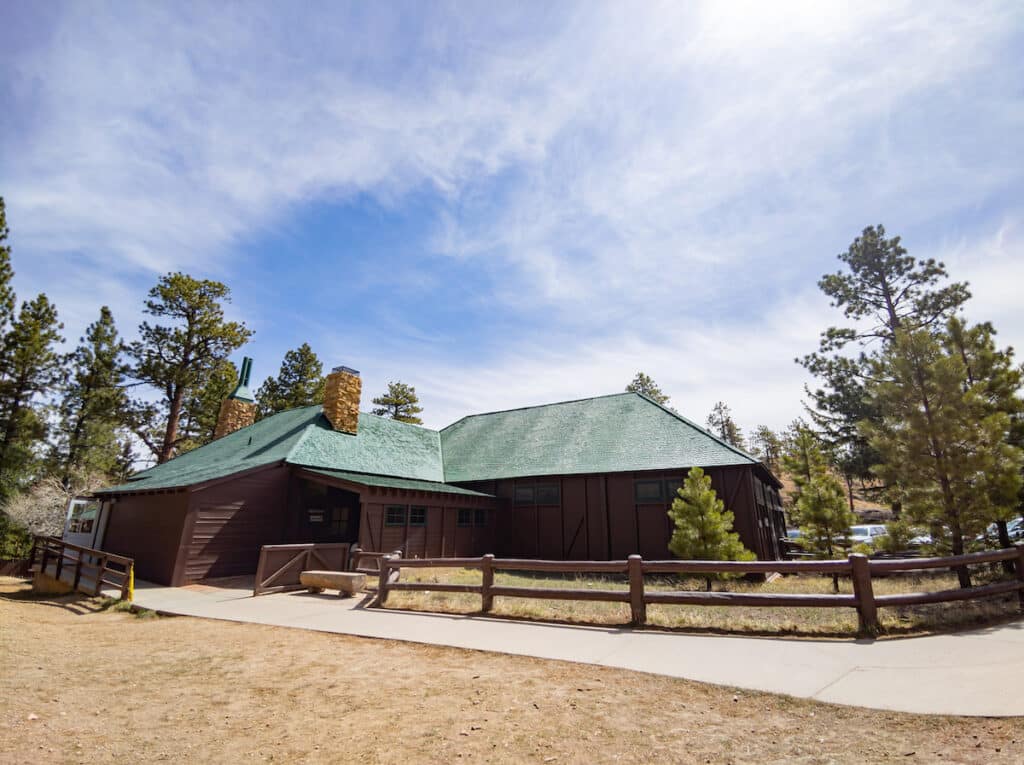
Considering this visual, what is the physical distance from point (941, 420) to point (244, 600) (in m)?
16.7

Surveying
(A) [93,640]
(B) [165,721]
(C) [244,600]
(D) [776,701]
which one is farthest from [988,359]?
(A) [93,640]

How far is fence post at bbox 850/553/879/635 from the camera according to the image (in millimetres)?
7527

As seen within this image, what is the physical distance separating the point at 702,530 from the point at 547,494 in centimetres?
807

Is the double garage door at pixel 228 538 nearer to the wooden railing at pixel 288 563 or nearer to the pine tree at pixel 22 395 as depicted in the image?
the wooden railing at pixel 288 563

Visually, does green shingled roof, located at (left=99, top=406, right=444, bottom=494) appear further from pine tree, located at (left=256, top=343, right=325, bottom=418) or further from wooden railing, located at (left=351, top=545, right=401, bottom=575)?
pine tree, located at (left=256, top=343, right=325, bottom=418)

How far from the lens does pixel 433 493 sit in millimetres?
20078

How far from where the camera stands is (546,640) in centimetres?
789

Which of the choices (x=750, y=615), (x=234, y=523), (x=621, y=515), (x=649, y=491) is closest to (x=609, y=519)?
(x=621, y=515)

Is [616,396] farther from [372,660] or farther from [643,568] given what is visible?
[372,660]

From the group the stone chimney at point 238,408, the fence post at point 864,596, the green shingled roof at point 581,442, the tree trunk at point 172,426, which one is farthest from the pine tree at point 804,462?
the tree trunk at point 172,426

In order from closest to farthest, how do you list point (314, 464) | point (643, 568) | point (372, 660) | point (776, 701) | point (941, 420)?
point (776, 701)
point (372, 660)
point (643, 568)
point (941, 420)
point (314, 464)

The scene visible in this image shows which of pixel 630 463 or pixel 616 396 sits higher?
pixel 616 396

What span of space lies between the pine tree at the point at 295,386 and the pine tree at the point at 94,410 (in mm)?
10826

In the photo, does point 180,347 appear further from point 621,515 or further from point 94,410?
point 621,515
